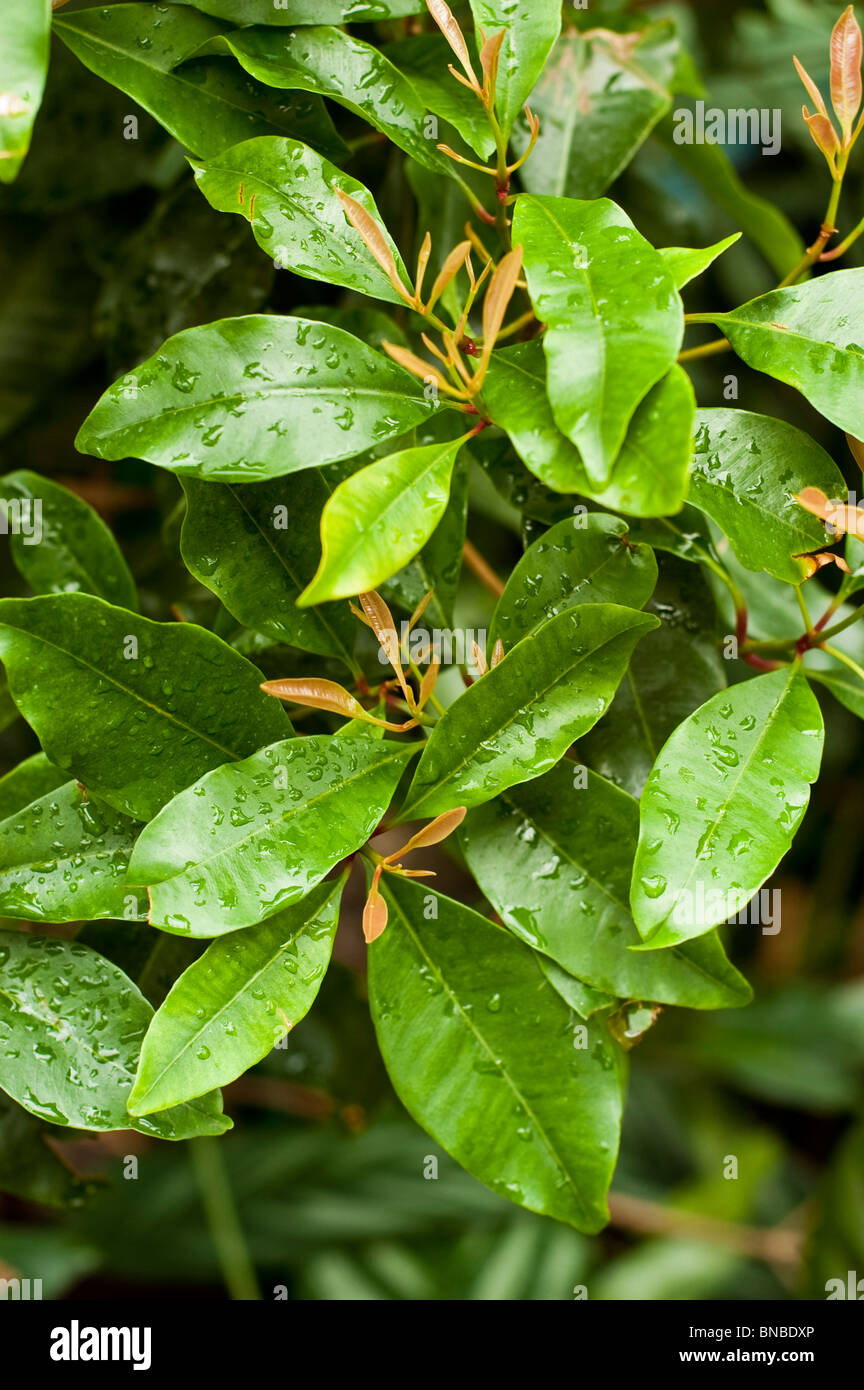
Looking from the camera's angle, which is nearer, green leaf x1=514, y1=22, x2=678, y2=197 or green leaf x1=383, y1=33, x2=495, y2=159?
green leaf x1=383, y1=33, x2=495, y2=159

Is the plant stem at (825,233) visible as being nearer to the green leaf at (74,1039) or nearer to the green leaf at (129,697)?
the green leaf at (129,697)

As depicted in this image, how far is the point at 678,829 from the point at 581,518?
15cm

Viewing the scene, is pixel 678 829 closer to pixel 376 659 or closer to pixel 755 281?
pixel 376 659

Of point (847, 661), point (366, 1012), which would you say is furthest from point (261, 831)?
point (366, 1012)

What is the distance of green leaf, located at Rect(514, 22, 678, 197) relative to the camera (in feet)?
2.10

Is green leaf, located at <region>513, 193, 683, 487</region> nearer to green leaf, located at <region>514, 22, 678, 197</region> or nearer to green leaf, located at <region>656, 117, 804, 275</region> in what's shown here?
green leaf, located at <region>514, 22, 678, 197</region>

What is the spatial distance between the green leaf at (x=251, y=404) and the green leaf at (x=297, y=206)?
27 millimetres

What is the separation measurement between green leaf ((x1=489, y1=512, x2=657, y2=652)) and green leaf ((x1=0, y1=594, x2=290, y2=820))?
118mm

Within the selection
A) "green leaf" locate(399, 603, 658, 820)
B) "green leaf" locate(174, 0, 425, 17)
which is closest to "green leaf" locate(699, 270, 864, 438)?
"green leaf" locate(399, 603, 658, 820)

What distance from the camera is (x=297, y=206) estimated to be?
0.46m

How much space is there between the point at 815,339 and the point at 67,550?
414 mm

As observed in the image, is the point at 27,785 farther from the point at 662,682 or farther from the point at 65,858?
the point at 662,682
